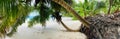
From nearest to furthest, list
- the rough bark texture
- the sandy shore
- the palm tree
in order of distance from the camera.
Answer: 1. the palm tree
2. the rough bark texture
3. the sandy shore

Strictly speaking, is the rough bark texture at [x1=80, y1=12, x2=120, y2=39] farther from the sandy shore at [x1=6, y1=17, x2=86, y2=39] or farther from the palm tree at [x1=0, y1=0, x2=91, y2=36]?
the sandy shore at [x1=6, y1=17, x2=86, y2=39]

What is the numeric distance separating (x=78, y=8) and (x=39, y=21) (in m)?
2.70

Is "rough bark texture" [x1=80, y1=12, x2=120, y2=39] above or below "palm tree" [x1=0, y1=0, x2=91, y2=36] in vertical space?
below

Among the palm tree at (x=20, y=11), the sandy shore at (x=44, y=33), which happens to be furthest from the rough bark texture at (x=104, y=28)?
the sandy shore at (x=44, y=33)

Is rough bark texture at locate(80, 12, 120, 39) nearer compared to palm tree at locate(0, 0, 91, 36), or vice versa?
palm tree at locate(0, 0, 91, 36)

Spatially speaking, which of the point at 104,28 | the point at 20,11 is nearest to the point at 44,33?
the point at 104,28

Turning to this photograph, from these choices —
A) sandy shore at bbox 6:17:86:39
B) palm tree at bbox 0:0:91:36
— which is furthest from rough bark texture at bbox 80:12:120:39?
sandy shore at bbox 6:17:86:39

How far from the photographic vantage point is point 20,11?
4.85 m

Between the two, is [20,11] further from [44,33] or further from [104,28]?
[104,28]

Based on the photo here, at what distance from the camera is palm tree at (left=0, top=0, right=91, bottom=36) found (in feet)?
13.9

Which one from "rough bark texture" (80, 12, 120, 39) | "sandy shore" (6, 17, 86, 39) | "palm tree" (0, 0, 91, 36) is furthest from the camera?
"sandy shore" (6, 17, 86, 39)

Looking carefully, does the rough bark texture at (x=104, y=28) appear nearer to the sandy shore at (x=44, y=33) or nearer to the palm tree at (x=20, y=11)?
the palm tree at (x=20, y=11)

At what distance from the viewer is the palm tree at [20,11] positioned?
424 cm

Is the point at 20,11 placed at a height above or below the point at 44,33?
above
